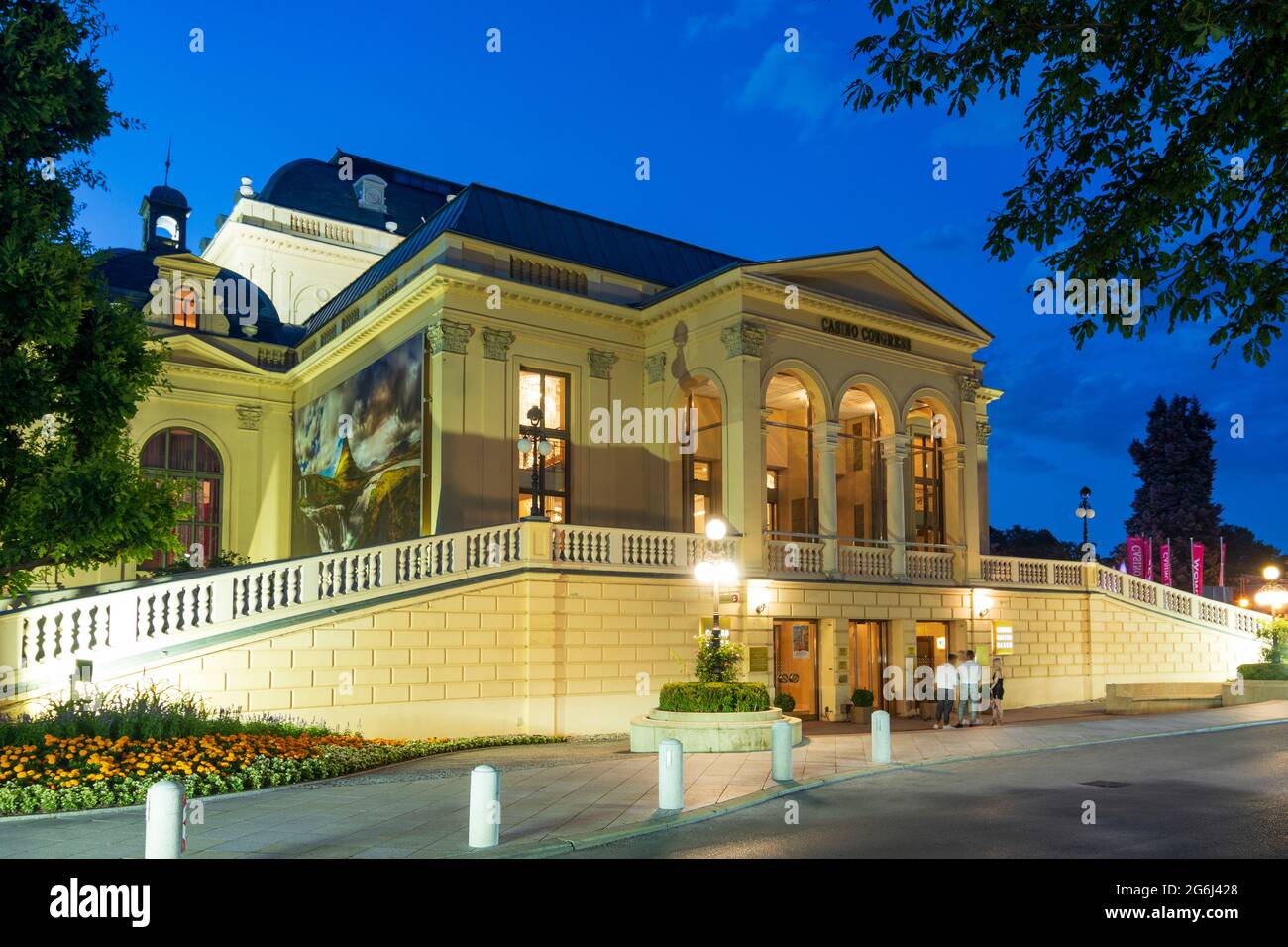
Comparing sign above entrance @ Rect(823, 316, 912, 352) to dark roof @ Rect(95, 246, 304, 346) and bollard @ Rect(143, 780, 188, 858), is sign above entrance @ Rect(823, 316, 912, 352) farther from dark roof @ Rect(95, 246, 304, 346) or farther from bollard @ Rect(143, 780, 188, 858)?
bollard @ Rect(143, 780, 188, 858)

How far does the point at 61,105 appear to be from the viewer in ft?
53.0

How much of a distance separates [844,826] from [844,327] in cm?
2083

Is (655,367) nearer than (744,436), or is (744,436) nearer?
(744,436)

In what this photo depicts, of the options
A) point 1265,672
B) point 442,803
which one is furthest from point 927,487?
point 442,803

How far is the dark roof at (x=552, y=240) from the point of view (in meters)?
31.4

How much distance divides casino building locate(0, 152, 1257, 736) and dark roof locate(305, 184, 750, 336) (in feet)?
0.46

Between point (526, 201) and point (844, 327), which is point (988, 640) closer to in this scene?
point (844, 327)

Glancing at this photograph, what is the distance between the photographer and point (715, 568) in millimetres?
24797

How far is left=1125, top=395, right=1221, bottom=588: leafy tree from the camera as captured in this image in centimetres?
6612

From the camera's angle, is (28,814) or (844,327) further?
(844,327)

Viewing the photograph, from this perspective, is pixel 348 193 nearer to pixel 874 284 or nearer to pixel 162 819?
pixel 874 284

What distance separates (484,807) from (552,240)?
24.3m
